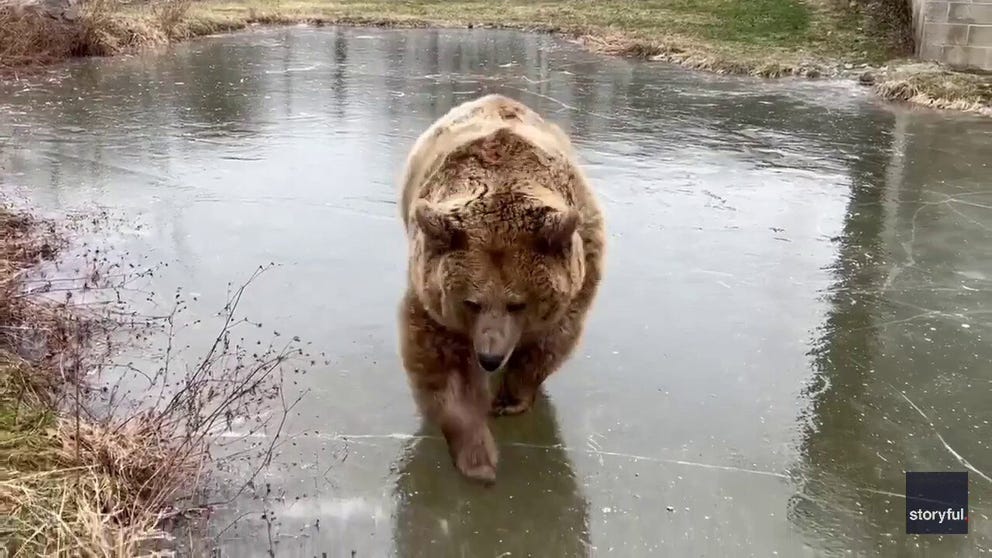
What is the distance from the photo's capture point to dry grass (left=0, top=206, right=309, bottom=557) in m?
2.79

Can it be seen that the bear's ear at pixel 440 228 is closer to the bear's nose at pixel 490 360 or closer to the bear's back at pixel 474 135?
the bear's nose at pixel 490 360

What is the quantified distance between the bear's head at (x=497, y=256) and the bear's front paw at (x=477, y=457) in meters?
0.48

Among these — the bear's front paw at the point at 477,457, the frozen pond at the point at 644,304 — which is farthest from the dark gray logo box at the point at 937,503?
the bear's front paw at the point at 477,457

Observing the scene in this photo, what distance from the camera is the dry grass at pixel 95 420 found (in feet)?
9.16

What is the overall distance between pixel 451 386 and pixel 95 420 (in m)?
1.57

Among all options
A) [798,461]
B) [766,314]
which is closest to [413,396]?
[798,461]

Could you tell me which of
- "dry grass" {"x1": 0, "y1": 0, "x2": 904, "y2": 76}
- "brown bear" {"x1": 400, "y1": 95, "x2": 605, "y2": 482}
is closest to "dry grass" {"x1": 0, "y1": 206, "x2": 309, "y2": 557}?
"brown bear" {"x1": 400, "y1": 95, "x2": 605, "y2": 482}

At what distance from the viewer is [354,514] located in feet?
10.7

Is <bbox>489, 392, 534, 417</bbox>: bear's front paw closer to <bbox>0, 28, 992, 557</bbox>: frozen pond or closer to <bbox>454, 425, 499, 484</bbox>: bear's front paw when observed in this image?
<bbox>0, 28, 992, 557</bbox>: frozen pond

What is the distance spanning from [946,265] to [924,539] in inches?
123

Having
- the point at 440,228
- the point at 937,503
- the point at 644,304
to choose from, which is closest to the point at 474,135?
the point at 440,228

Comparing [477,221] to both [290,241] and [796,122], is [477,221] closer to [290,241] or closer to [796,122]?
[290,241]

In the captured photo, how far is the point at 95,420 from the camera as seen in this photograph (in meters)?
3.57

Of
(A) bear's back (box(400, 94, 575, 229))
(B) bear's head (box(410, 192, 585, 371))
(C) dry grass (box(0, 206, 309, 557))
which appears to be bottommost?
(C) dry grass (box(0, 206, 309, 557))
